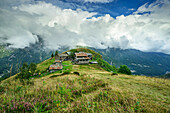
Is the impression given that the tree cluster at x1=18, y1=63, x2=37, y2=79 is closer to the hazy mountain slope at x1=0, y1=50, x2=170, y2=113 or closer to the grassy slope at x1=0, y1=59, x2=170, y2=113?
the hazy mountain slope at x1=0, y1=50, x2=170, y2=113

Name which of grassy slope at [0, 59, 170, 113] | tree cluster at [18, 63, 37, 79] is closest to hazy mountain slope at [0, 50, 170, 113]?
grassy slope at [0, 59, 170, 113]

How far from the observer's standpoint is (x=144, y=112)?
2.65 meters

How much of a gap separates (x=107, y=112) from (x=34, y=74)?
5458 cm

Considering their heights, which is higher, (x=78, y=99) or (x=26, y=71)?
(x=78, y=99)

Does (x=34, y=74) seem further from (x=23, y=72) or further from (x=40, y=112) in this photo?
(x=40, y=112)

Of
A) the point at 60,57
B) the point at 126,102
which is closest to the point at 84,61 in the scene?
the point at 60,57

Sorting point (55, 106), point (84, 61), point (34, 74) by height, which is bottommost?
point (34, 74)

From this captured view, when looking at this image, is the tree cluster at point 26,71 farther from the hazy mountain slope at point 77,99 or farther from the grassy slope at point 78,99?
the grassy slope at point 78,99

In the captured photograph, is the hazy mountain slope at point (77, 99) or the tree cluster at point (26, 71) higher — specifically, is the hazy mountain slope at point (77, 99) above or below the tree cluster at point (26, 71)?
above

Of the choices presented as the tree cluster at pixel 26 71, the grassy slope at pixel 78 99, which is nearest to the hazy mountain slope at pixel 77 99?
the grassy slope at pixel 78 99

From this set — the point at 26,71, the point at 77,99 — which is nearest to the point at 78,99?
the point at 77,99

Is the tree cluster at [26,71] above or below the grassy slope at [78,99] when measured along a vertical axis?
below

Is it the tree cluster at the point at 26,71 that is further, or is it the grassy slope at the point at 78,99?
the tree cluster at the point at 26,71

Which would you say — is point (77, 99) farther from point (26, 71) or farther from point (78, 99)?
point (26, 71)
